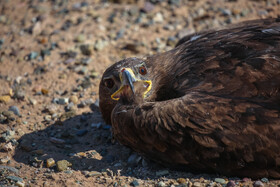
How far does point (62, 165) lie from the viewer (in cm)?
415

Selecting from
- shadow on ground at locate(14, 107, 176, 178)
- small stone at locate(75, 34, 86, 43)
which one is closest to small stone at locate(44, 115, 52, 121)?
shadow on ground at locate(14, 107, 176, 178)

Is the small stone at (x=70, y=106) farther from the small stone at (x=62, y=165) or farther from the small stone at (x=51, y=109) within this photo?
the small stone at (x=62, y=165)

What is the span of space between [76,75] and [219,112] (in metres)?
3.28

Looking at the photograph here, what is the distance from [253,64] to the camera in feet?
12.6

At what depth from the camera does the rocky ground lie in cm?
401

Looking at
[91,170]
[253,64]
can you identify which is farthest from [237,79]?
[91,170]

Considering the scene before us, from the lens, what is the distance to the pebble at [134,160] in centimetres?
424

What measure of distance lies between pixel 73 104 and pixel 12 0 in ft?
13.4

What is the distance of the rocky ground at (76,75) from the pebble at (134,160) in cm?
1

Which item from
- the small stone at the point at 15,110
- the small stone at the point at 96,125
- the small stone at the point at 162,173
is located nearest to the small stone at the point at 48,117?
the small stone at the point at 15,110

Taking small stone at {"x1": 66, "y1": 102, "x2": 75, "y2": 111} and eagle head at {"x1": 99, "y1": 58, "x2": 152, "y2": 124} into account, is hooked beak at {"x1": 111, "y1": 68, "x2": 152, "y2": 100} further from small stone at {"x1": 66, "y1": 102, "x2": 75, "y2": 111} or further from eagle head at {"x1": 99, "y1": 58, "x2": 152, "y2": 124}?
small stone at {"x1": 66, "y1": 102, "x2": 75, "y2": 111}

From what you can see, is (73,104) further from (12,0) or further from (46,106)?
(12,0)

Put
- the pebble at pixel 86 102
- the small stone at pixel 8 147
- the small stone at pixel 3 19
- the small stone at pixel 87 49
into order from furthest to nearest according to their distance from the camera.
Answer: the small stone at pixel 3 19 < the small stone at pixel 87 49 < the pebble at pixel 86 102 < the small stone at pixel 8 147

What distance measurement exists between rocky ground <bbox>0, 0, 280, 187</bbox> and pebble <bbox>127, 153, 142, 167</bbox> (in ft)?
0.05
